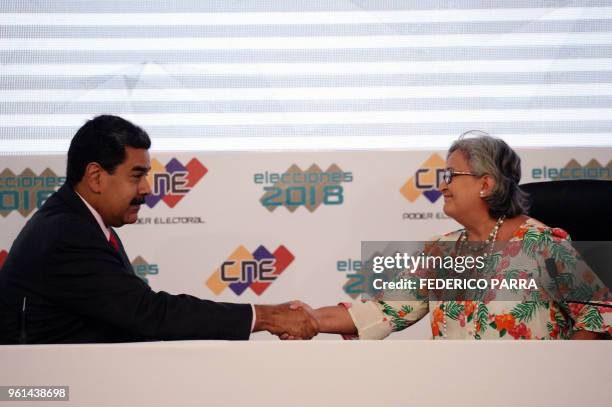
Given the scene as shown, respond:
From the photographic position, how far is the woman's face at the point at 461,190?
252 cm

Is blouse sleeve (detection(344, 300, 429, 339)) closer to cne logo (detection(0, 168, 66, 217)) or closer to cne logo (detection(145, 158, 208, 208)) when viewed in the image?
cne logo (detection(145, 158, 208, 208))

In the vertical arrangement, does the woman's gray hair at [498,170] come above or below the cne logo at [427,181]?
below

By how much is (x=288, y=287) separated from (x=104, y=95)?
1.26 meters

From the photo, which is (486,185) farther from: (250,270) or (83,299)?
(250,270)

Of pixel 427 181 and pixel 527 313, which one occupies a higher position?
pixel 427 181

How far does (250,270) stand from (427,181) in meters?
0.93

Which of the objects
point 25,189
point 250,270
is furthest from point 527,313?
point 25,189

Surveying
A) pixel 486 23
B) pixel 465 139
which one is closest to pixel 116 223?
pixel 465 139

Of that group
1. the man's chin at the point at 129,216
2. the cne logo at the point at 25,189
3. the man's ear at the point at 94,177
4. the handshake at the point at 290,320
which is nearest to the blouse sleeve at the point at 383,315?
the handshake at the point at 290,320

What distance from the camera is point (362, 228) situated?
3.70 metres

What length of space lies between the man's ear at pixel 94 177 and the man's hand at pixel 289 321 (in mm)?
613

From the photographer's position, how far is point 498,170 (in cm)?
252

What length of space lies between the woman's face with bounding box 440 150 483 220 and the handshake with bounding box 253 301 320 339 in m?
0.58

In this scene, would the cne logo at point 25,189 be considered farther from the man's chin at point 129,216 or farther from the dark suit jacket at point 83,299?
the dark suit jacket at point 83,299
